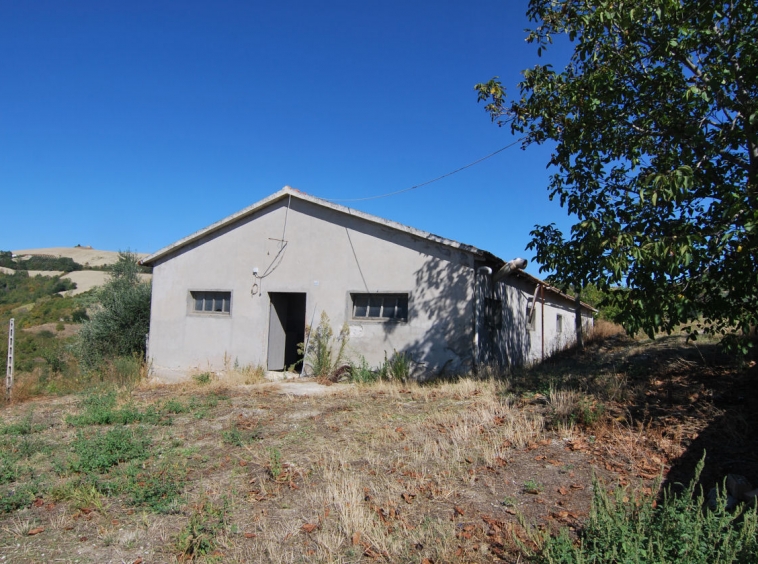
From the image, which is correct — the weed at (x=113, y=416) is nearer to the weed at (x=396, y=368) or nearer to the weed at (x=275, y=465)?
the weed at (x=275, y=465)

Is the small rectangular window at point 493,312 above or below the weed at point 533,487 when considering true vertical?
above

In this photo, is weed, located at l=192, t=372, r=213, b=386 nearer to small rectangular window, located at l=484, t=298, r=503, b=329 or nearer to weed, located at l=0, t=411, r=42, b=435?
weed, located at l=0, t=411, r=42, b=435

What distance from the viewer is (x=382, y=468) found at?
5.67 m

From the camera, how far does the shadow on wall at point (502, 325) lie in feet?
39.0

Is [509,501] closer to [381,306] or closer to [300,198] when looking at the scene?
[381,306]

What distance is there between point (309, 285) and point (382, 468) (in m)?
7.99

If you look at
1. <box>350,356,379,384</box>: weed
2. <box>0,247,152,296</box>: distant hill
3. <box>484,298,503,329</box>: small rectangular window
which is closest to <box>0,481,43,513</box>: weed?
<box>350,356,379,384</box>: weed

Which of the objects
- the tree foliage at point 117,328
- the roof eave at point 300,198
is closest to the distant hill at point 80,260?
the tree foliage at point 117,328

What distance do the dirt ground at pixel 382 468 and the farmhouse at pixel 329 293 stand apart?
9.32 feet

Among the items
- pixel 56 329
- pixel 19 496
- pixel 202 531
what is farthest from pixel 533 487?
pixel 56 329

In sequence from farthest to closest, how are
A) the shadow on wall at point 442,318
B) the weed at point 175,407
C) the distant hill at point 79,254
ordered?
the distant hill at point 79,254 < the shadow on wall at point 442,318 < the weed at point 175,407

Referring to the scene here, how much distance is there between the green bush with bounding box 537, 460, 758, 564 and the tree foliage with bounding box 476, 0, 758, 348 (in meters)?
2.97

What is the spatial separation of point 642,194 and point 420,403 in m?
4.92

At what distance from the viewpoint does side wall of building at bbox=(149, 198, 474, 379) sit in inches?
460
